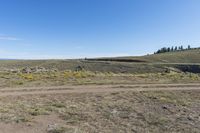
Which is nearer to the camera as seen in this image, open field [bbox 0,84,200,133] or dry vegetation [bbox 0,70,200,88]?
open field [bbox 0,84,200,133]

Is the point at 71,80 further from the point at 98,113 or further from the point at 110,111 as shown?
the point at 98,113

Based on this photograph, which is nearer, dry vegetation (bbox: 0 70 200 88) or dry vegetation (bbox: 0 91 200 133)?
dry vegetation (bbox: 0 91 200 133)

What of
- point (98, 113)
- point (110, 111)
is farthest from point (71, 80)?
point (98, 113)

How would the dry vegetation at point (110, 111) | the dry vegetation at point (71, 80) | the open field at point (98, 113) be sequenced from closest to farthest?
the open field at point (98, 113), the dry vegetation at point (110, 111), the dry vegetation at point (71, 80)

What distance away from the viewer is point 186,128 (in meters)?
10.3

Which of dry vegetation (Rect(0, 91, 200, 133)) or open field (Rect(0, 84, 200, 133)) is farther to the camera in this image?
dry vegetation (Rect(0, 91, 200, 133))

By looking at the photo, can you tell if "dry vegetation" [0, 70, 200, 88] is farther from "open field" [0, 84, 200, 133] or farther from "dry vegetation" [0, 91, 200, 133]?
"dry vegetation" [0, 91, 200, 133]

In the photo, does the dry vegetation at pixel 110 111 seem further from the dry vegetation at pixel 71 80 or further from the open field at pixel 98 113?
the dry vegetation at pixel 71 80

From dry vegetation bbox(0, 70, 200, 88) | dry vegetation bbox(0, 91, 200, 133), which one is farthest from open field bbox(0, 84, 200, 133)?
dry vegetation bbox(0, 70, 200, 88)

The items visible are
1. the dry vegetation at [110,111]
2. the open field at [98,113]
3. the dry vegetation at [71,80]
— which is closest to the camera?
the open field at [98,113]

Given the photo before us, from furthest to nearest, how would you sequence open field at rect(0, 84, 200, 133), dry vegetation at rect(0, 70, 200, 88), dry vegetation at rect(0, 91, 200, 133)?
dry vegetation at rect(0, 70, 200, 88) → dry vegetation at rect(0, 91, 200, 133) → open field at rect(0, 84, 200, 133)

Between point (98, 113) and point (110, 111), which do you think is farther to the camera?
point (110, 111)

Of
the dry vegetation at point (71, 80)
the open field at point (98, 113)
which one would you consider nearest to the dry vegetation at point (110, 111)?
the open field at point (98, 113)

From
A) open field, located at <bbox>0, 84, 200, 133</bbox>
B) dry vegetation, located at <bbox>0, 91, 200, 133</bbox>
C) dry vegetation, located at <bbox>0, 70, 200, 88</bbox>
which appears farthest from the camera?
dry vegetation, located at <bbox>0, 70, 200, 88</bbox>
